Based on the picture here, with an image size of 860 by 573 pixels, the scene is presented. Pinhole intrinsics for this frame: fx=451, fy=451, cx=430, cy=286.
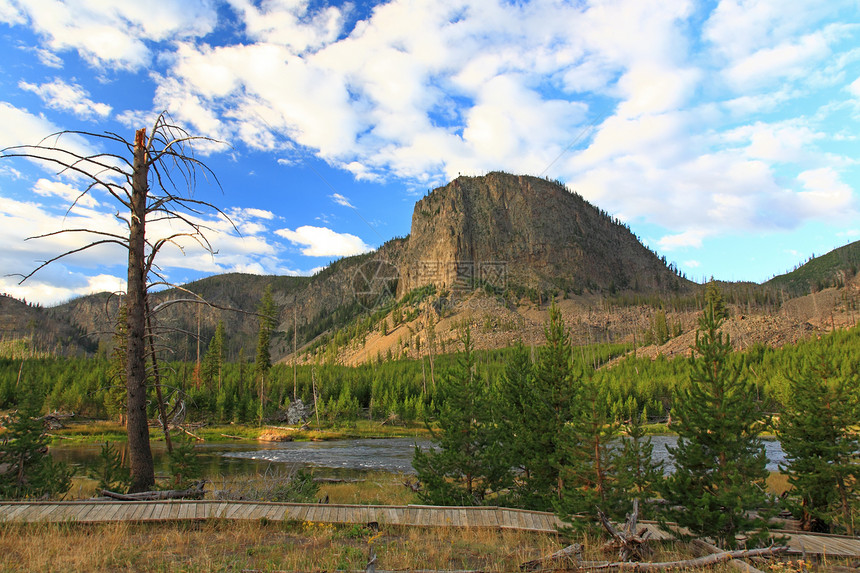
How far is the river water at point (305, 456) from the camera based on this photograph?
1361 inches

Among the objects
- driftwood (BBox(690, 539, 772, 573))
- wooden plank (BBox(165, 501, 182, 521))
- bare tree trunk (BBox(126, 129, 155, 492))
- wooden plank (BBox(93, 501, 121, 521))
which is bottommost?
driftwood (BBox(690, 539, 772, 573))

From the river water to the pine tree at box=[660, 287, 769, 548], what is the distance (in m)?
21.9

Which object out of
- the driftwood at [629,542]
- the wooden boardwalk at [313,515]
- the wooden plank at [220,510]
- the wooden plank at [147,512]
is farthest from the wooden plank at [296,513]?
the driftwood at [629,542]

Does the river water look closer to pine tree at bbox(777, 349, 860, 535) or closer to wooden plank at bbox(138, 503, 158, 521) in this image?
pine tree at bbox(777, 349, 860, 535)

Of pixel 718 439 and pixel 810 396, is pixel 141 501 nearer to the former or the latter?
pixel 718 439

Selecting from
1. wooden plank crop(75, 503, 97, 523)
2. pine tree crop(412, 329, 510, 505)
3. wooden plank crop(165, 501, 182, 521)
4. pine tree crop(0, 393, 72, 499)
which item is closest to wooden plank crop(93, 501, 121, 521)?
wooden plank crop(75, 503, 97, 523)

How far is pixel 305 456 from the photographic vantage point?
42.8 meters

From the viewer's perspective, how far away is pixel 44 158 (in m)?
8.84

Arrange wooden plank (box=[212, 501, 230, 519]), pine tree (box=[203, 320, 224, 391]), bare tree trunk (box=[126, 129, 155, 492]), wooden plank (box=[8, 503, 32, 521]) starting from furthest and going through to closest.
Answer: pine tree (box=[203, 320, 224, 391]) → bare tree trunk (box=[126, 129, 155, 492]) → wooden plank (box=[212, 501, 230, 519]) → wooden plank (box=[8, 503, 32, 521])

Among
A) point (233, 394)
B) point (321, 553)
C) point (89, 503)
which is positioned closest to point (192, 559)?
point (321, 553)

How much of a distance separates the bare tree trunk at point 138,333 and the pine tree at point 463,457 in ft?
28.0

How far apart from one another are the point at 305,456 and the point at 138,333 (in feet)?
119

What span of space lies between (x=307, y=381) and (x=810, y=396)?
87.4 meters

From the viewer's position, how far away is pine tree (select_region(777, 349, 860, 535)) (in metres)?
15.0
